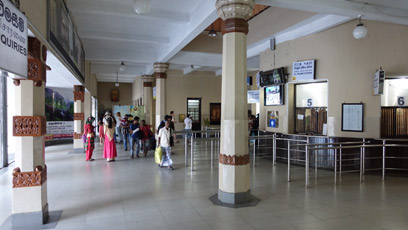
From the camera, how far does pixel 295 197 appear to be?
540cm

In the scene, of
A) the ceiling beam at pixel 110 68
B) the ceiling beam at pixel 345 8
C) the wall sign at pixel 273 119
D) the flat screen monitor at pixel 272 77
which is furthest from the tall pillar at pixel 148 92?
the ceiling beam at pixel 345 8

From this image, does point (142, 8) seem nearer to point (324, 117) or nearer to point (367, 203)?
point (367, 203)

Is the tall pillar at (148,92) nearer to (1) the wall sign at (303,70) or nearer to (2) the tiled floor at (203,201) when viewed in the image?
(2) the tiled floor at (203,201)

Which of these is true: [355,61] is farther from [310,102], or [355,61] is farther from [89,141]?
[89,141]

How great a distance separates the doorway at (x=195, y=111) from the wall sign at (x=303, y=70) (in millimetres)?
9559

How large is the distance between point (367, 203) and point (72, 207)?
5340mm

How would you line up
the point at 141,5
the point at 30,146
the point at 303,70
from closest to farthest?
the point at 30,146
the point at 141,5
the point at 303,70

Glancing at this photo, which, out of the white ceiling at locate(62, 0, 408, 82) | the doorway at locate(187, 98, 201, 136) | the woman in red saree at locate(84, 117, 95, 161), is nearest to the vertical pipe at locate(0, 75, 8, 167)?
the woman in red saree at locate(84, 117, 95, 161)

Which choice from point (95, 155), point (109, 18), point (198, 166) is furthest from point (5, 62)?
point (95, 155)

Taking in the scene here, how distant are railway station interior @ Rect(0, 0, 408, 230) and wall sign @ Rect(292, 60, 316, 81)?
3 centimetres

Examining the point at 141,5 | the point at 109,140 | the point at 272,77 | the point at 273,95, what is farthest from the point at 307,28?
→ the point at 109,140

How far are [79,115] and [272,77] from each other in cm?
763

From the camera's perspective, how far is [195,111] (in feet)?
58.1

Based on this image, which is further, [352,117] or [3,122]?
[3,122]
